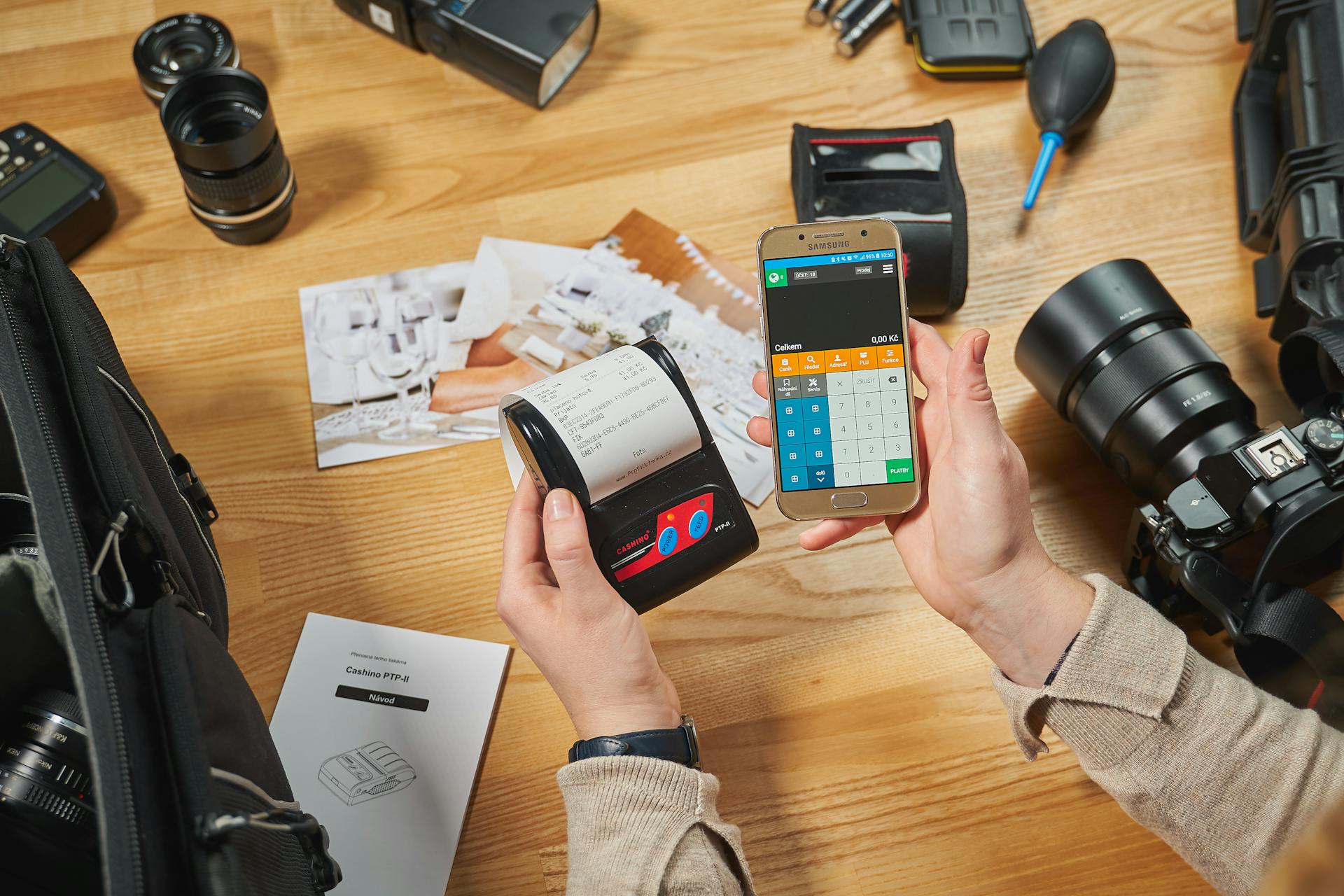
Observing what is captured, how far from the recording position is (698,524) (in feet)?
2.39

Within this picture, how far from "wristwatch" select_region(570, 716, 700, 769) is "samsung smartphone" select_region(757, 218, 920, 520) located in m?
0.19

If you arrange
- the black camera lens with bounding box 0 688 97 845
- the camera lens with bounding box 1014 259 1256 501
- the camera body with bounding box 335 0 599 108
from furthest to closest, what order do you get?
the camera body with bounding box 335 0 599 108
the camera lens with bounding box 1014 259 1256 501
the black camera lens with bounding box 0 688 97 845

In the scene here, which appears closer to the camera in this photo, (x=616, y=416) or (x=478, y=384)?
(x=616, y=416)

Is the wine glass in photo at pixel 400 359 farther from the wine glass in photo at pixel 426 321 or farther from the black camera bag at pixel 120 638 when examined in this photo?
the black camera bag at pixel 120 638

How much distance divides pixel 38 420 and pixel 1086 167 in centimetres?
94

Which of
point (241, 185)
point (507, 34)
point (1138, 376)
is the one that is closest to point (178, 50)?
point (241, 185)

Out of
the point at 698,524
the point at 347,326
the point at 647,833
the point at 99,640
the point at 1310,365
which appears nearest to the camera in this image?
the point at 99,640

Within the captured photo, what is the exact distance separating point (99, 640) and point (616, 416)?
0.33m

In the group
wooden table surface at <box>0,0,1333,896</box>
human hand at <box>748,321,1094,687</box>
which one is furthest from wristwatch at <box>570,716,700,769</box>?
human hand at <box>748,321,1094,687</box>

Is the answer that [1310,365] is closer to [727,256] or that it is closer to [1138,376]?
[1138,376]

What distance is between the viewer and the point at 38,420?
0.57m

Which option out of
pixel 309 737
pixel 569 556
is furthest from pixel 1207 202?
pixel 309 737

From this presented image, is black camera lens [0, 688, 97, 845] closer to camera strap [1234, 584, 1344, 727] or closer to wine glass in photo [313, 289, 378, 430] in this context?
wine glass in photo [313, 289, 378, 430]

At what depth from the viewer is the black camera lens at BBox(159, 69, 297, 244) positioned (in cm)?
88
